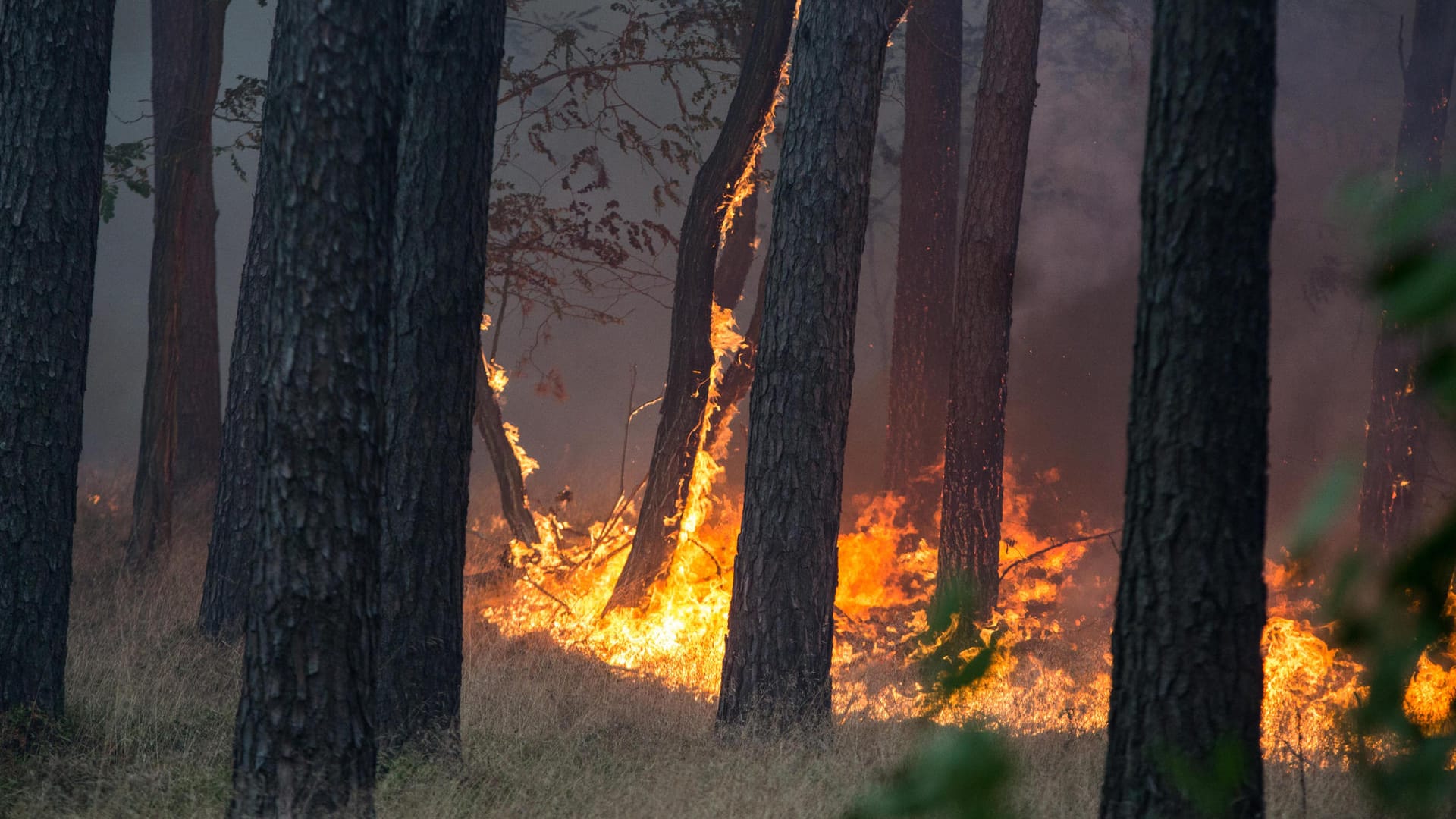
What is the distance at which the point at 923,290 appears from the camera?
1405 cm

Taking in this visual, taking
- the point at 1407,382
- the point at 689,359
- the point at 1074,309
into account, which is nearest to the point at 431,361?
the point at 689,359

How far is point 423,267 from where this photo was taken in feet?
19.5

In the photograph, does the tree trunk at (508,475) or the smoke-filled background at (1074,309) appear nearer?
the tree trunk at (508,475)

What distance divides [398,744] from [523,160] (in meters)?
25.1

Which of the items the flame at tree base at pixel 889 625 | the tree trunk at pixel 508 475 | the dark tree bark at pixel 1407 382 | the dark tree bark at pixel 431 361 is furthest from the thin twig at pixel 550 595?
the dark tree bark at pixel 1407 382

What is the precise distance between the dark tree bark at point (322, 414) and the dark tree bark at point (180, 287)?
7067 mm

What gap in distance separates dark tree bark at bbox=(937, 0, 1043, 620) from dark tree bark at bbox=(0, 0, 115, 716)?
7.42 metres

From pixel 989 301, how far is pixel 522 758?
662cm

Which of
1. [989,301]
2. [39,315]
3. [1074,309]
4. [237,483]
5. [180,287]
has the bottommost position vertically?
[237,483]

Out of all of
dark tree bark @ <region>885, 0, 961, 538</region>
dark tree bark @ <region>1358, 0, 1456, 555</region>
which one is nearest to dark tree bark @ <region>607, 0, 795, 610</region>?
dark tree bark @ <region>885, 0, 961, 538</region>

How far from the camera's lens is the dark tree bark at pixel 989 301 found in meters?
10.6

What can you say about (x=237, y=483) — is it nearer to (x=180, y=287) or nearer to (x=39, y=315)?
(x=39, y=315)

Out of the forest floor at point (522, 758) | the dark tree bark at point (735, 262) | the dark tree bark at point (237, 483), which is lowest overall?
the forest floor at point (522, 758)

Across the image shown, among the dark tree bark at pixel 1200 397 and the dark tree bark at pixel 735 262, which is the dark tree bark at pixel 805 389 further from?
the dark tree bark at pixel 735 262
